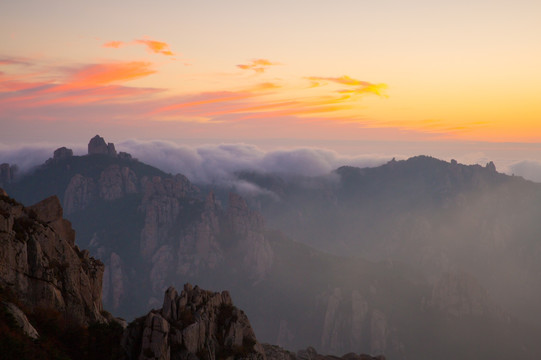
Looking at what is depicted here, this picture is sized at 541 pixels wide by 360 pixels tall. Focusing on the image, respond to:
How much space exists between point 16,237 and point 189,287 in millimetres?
25153

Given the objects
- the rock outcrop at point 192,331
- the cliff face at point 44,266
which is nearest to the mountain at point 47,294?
the cliff face at point 44,266

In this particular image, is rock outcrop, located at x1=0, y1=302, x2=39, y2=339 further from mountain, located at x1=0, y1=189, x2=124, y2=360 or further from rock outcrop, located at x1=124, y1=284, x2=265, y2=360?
rock outcrop, located at x1=124, y1=284, x2=265, y2=360

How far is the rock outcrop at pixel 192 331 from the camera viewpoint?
5859 centimetres

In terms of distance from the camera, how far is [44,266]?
60.1 metres

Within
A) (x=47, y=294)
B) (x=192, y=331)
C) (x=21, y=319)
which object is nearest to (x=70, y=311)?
(x=47, y=294)

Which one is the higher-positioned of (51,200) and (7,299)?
(51,200)

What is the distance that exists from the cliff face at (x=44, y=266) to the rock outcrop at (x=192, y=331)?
9388mm

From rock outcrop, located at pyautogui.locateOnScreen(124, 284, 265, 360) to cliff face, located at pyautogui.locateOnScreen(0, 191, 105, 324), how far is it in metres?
9.39

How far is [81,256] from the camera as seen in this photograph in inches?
2793

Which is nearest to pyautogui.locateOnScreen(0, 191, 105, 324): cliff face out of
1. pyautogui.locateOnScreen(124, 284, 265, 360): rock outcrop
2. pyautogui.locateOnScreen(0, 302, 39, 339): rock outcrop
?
pyautogui.locateOnScreen(0, 302, 39, 339): rock outcrop

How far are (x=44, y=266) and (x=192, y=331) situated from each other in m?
20.1

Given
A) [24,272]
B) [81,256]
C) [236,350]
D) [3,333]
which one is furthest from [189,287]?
[3,333]

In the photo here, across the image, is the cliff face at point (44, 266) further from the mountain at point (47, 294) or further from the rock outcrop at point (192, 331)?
the rock outcrop at point (192, 331)

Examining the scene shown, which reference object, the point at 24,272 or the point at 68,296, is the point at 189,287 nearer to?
the point at 68,296
